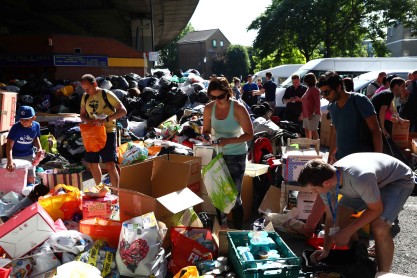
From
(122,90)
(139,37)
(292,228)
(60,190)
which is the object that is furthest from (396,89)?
(139,37)

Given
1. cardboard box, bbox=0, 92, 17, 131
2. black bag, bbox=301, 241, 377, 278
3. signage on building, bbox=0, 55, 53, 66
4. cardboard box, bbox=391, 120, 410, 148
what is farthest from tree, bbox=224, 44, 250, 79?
black bag, bbox=301, 241, 377, 278

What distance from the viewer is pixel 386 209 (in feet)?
10.0

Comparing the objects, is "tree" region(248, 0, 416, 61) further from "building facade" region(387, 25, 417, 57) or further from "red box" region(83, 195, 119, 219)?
"red box" region(83, 195, 119, 219)

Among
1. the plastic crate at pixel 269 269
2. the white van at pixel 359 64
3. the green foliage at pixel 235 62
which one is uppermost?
the green foliage at pixel 235 62

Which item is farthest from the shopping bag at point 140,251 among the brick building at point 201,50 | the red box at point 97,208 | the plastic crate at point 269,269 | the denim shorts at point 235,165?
the brick building at point 201,50

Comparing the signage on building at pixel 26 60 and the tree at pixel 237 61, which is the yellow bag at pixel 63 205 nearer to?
the signage on building at pixel 26 60

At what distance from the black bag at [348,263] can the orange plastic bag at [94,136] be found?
9.28 ft

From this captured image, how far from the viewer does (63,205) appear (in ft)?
14.2

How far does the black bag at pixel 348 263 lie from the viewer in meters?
2.91

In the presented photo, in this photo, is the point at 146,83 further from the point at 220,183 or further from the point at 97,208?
the point at 220,183

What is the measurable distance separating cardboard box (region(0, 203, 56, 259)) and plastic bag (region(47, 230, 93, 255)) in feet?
0.29

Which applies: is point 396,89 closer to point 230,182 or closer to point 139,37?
point 230,182

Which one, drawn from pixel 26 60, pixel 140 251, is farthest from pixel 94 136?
pixel 26 60

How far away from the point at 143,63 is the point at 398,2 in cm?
1807
